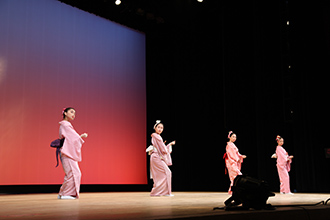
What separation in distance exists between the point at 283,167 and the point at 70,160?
15.6 feet

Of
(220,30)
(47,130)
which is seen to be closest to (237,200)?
(47,130)

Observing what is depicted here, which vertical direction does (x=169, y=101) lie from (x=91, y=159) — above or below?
above

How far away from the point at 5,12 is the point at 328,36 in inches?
248

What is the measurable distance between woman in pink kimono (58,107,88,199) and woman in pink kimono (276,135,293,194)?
458 centimetres

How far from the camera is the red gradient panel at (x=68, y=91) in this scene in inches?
275

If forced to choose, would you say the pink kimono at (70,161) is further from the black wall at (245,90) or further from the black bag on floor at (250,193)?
the black wall at (245,90)

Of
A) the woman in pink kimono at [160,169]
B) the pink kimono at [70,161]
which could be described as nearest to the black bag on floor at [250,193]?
the pink kimono at [70,161]

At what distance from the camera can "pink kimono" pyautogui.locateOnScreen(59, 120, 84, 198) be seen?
16.3ft

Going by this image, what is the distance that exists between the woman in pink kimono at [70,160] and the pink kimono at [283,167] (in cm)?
458

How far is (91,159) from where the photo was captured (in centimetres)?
804

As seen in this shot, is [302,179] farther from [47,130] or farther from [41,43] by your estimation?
[41,43]

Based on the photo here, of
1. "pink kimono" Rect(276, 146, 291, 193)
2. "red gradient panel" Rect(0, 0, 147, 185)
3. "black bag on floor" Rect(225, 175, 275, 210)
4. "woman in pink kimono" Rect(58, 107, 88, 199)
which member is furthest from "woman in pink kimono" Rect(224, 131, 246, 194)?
"black bag on floor" Rect(225, 175, 275, 210)

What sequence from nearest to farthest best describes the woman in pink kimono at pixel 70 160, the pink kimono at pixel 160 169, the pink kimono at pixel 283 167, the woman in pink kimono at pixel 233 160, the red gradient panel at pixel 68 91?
the woman in pink kimono at pixel 70 160 < the pink kimono at pixel 160 169 < the woman in pink kimono at pixel 233 160 < the red gradient panel at pixel 68 91 < the pink kimono at pixel 283 167

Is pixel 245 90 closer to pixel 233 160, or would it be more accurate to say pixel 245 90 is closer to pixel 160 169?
pixel 233 160
